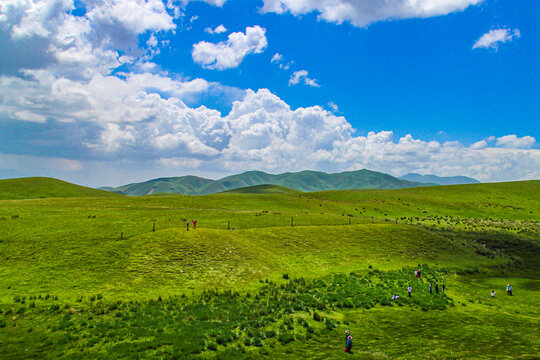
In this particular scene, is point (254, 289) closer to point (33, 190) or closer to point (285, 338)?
point (285, 338)

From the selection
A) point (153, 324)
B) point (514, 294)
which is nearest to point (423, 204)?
point (514, 294)

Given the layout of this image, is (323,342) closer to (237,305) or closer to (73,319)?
(237,305)

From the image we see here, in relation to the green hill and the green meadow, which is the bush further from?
the green hill

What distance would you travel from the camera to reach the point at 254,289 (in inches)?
1352

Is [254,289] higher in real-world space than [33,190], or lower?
lower

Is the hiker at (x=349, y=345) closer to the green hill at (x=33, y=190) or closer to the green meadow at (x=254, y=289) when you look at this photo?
the green meadow at (x=254, y=289)

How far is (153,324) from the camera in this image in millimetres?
23062

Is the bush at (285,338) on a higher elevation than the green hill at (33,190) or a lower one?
lower

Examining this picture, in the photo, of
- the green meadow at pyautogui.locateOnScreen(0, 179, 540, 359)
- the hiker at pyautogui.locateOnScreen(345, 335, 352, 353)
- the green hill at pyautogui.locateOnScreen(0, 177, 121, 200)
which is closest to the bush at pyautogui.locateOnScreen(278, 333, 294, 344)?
the green meadow at pyautogui.locateOnScreen(0, 179, 540, 359)

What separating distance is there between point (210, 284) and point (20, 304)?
1852cm

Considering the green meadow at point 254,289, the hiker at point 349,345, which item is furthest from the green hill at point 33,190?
the hiker at point 349,345

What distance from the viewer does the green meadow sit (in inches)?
811

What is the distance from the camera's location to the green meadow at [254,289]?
2061cm

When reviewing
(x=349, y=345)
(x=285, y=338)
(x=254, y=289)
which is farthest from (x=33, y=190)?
(x=349, y=345)
